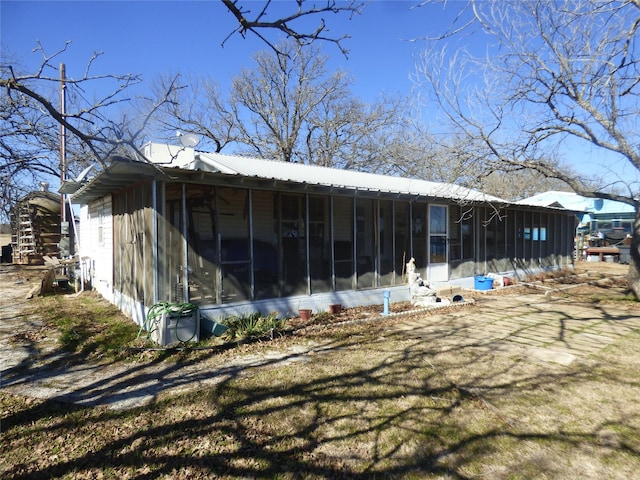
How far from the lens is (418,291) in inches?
359

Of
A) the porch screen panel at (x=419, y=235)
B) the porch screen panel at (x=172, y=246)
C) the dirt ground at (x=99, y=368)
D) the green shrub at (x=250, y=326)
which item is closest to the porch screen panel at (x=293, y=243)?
the dirt ground at (x=99, y=368)

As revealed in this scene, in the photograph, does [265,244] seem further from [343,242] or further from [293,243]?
[343,242]

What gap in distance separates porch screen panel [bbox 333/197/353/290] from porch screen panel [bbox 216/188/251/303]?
2183mm

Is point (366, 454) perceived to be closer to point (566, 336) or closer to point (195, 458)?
point (195, 458)

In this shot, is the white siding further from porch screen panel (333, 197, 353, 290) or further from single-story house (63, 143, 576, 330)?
porch screen panel (333, 197, 353, 290)

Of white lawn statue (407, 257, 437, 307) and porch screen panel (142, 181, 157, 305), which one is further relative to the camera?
white lawn statue (407, 257, 437, 307)

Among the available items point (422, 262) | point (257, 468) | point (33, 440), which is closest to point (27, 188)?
point (33, 440)

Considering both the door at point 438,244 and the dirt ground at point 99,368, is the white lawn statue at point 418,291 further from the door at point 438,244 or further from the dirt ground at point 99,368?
the door at point 438,244

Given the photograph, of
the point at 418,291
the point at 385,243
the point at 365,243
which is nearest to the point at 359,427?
the point at 365,243

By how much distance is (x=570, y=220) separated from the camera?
1638 centimetres

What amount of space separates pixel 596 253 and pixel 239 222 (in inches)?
955

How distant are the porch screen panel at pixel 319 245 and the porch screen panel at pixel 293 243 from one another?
190 mm

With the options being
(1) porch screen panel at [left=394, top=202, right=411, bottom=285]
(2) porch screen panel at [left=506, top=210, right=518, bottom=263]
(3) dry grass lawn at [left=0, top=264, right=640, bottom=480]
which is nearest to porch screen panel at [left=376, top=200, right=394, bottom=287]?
(1) porch screen panel at [left=394, top=202, right=411, bottom=285]

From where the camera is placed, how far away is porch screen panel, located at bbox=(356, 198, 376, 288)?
348 inches
